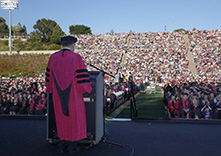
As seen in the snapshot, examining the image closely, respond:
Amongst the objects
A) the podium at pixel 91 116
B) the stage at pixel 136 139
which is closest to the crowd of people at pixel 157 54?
the stage at pixel 136 139

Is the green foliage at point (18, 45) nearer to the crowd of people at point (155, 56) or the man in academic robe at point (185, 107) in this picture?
the crowd of people at point (155, 56)

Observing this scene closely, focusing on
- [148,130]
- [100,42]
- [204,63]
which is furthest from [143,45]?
[148,130]

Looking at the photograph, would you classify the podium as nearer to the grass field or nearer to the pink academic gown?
the pink academic gown

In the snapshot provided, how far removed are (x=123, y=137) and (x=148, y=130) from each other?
0.75m

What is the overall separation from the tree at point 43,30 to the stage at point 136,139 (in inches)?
2217

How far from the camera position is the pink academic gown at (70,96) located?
13.1 ft

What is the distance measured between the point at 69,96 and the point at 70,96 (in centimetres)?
1

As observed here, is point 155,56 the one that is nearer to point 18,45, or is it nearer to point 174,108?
point 174,108

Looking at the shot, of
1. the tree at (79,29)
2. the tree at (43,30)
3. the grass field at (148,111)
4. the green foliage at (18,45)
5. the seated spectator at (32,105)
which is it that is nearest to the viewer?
the seated spectator at (32,105)

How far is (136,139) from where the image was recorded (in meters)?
4.74

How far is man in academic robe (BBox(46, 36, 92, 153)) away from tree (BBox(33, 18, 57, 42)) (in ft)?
190

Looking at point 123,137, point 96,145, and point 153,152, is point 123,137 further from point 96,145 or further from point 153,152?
point 153,152

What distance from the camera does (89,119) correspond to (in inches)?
169

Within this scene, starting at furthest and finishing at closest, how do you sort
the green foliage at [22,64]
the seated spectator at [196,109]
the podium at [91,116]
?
the green foliage at [22,64] < the seated spectator at [196,109] < the podium at [91,116]
